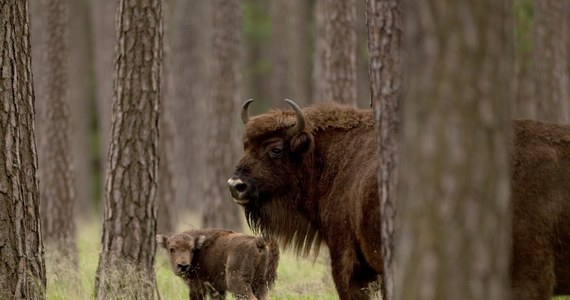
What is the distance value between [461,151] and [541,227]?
2.50 meters

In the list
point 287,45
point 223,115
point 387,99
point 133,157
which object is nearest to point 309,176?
point 133,157

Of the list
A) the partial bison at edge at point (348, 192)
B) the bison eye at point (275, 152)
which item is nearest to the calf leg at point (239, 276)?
the partial bison at edge at point (348, 192)

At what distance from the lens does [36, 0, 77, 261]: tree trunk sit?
15.9 meters

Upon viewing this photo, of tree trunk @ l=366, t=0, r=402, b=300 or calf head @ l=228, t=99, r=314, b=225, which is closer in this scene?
tree trunk @ l=366, t=0, r=402, b=300

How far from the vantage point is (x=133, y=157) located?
10.1 meters

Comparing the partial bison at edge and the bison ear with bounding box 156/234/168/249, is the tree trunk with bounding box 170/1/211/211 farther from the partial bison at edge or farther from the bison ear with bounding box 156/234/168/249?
the partial bison at edge

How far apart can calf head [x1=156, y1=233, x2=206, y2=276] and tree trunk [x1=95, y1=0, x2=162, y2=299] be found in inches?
13.6

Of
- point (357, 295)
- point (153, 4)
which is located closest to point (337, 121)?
point (357, 295)

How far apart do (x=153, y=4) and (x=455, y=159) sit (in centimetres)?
656

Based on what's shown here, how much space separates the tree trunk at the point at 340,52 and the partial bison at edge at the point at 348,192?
559 centimetres

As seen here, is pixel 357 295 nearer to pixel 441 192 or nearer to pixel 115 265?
pixel 115 265

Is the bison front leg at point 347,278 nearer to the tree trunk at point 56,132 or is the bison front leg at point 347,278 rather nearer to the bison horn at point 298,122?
the bison horn at point 298,122

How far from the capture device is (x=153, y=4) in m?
10.4

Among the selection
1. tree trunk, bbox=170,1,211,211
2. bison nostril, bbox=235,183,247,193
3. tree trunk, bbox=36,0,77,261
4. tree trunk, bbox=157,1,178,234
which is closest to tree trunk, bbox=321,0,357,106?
tree trunk, bbox=157,1,178,234
